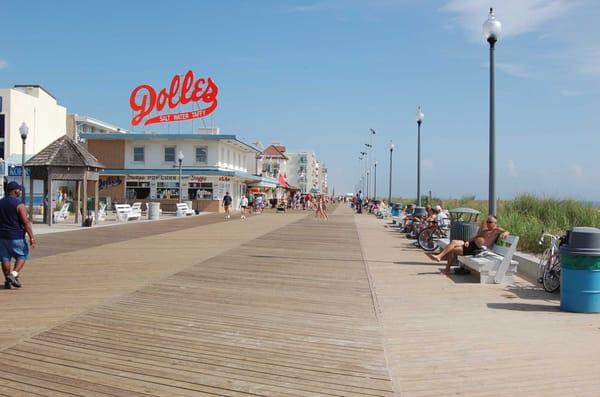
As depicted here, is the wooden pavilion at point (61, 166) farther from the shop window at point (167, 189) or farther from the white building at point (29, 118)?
the white building at point (29, 118)

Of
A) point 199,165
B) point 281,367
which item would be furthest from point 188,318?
point 199,165

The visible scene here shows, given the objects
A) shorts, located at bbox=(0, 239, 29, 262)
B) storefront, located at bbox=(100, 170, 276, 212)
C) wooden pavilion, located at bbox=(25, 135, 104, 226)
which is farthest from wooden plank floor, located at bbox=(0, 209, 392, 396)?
storefront, located at bbox=(100, 170, 276, 212)

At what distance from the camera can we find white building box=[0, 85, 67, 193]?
5928cm

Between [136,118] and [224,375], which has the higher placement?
[136,118]

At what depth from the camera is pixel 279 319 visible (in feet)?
24.1

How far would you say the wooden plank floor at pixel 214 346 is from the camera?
4.86 meters

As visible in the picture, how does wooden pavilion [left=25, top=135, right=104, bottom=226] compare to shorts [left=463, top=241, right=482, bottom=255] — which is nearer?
shorts [left=463, top=241, right=482, bottom=255]

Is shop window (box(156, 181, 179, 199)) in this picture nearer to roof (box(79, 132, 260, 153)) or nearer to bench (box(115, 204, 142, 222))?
roof (box(79, 132, 260, 153))

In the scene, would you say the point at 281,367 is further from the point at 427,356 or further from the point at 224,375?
the point at 427,356

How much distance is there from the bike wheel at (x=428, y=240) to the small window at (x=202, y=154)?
3351cm

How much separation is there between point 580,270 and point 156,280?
6462 mm

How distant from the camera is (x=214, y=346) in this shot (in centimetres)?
605

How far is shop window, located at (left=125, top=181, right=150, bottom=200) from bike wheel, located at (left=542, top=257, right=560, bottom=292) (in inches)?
1652

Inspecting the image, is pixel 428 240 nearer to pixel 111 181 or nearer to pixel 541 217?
pixel 541 217
